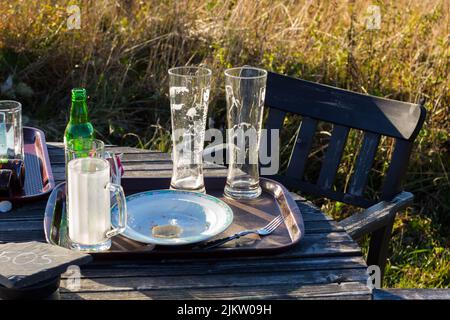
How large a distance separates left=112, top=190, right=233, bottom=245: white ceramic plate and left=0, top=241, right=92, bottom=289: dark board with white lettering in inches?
10.7

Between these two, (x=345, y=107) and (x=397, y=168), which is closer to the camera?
(x=397, y=168)

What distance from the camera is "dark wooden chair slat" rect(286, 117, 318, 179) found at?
7.41ft

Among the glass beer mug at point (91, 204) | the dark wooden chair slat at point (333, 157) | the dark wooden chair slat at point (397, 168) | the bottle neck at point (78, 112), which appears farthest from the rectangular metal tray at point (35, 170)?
the dark wooden chair slat at point (397, 168)

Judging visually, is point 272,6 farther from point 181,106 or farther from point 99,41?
point 181,106

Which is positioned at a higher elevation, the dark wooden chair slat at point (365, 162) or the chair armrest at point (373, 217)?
the dark wooden chair slat at point (365, 162)

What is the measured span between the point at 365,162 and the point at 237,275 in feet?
3.08

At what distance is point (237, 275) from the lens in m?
1.34

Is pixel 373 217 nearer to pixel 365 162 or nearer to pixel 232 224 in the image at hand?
pixel 365 162

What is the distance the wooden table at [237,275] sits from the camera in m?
1.27

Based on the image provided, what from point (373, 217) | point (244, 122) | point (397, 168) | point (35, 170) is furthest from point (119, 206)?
point (397, 168)

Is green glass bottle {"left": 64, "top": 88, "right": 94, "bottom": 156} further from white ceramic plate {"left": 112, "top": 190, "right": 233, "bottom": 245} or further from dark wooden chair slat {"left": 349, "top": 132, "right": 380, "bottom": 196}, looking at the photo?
dark wooden chair slat {"left": 349, "top": 132, "right": 380, "bottom": 196}

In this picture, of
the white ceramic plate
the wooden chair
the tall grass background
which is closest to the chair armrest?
the wooden chair

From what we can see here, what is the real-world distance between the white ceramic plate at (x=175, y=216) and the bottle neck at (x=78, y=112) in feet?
0.75

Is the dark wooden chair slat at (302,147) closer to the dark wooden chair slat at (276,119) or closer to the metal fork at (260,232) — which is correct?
the dark wooden chair slat at (276,119)
